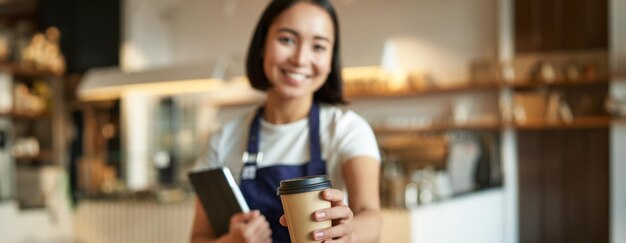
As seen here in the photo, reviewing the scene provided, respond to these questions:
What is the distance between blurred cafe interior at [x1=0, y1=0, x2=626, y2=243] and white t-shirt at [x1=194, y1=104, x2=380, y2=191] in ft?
9.39

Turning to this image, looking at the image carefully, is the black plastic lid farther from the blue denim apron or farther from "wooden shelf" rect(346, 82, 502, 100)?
"wooden shelf" rect(346, 82, 502, 100)

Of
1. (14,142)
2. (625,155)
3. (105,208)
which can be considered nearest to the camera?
(105,208)

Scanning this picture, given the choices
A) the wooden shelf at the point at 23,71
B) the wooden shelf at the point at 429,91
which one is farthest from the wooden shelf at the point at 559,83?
the wooden shelf at the point at 23,71

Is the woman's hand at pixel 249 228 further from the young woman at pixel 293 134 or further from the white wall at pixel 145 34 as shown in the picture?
the white wall at pixel 145 34

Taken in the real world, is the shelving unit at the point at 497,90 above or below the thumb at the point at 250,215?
below

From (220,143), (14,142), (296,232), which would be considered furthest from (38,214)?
(296,232)

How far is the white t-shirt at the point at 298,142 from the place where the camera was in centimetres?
139

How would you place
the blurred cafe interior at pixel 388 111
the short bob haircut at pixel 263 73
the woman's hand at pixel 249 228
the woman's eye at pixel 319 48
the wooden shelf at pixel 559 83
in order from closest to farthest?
the woman's hand at pixel 249 228 < the woman's eye at pixel 319 48 < the short bob haircut at pixel 263 73 < the blurred cafe interior at pixel 388 111 < the wooden shelf at pixel 559 83

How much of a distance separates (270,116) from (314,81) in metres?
0.16

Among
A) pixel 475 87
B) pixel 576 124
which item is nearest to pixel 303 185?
pixel 576 124

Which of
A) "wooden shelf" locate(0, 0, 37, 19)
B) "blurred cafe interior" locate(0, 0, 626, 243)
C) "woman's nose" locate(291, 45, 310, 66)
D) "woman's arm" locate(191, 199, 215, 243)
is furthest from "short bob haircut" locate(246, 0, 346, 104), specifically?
"wooden shelf" locate(0, 0, 37, 19)

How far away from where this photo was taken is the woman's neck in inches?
57.1

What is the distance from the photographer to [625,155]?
21.6 feet

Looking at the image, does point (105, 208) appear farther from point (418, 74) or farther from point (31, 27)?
point (31, 27)
